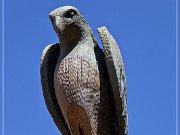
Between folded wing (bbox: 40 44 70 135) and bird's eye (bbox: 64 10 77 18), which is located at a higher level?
bird's eye (bbox: 64 10 77 18)

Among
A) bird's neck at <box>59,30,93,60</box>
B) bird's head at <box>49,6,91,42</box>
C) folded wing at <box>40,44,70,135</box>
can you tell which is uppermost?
bird's head at <box>49,6,91,42</box>

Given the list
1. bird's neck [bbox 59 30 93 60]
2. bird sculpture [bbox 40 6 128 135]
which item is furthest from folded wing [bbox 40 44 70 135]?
bird's neck [bbox 59 30 93 60]

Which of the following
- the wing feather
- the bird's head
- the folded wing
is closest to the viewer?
the wing feather

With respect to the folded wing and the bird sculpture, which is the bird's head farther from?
the folded wing

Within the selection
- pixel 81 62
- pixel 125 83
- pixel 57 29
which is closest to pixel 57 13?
pixel 57 29

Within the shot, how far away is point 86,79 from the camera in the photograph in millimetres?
7656

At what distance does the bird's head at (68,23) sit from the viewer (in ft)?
26.0

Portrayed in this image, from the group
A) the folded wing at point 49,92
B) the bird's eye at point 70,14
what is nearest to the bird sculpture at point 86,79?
the bird's eye at point 70,14

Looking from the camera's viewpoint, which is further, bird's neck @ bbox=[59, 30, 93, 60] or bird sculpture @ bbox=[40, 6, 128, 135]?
bird's neck @ bbox=[59, 30, 93, 60]

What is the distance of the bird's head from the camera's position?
7.93 m

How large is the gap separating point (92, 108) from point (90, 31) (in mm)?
1117

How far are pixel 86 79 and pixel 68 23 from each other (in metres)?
0.82

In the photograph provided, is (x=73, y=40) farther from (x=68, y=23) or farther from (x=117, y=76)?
(x=117, y=76)

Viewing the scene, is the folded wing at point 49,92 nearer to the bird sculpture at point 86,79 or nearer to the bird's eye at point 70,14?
the bird sculpture at point 86,79
